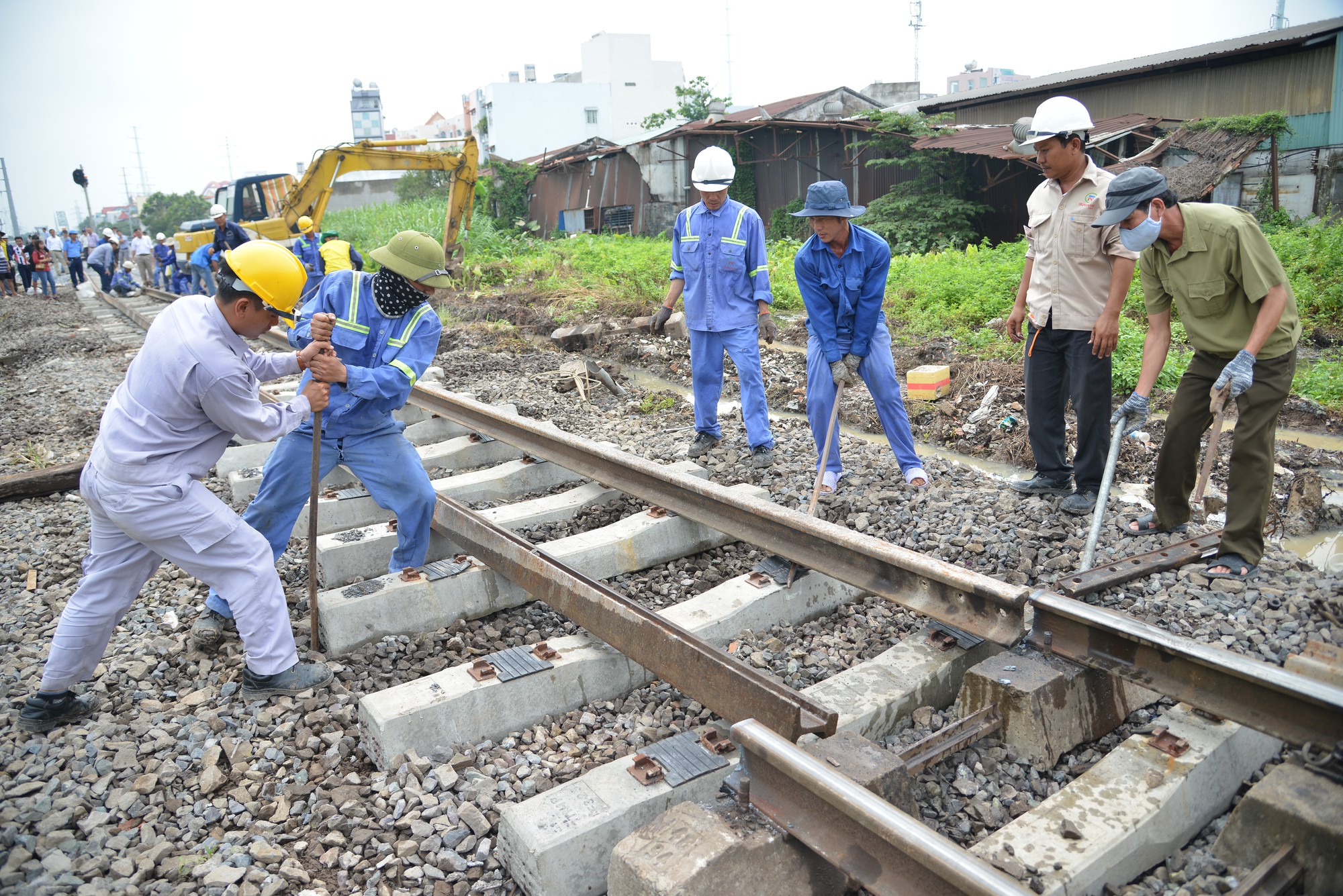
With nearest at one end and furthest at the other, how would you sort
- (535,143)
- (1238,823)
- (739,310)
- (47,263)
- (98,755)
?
(1238,823) → (98,755) → (739,310) → (47,263) → (535,143)

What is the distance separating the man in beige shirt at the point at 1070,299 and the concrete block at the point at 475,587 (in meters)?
1.95

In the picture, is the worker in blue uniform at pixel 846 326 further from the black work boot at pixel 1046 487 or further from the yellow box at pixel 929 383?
the yellow box at pixel 929 383

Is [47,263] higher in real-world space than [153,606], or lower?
higher

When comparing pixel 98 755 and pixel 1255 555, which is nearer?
pixel 98 755

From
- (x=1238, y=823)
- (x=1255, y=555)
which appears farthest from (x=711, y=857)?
(x=1255, y=555)

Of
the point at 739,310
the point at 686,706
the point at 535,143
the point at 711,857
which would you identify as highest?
the point at 535,143

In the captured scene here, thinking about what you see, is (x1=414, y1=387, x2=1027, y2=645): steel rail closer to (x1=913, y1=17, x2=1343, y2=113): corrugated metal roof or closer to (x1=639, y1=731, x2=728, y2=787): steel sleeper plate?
(x1=639, y1=731, x2=728, y2=787): steel sleeper plate

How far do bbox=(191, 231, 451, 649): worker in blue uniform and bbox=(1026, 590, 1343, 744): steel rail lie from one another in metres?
2.73

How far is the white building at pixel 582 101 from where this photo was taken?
58.3 m

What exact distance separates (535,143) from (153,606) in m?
60.8

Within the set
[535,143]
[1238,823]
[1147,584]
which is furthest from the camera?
[535,143]

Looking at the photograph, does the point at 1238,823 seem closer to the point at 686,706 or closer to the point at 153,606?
the point at 686,706

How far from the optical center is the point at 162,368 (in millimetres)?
3006

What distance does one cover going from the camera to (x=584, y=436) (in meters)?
6.71
